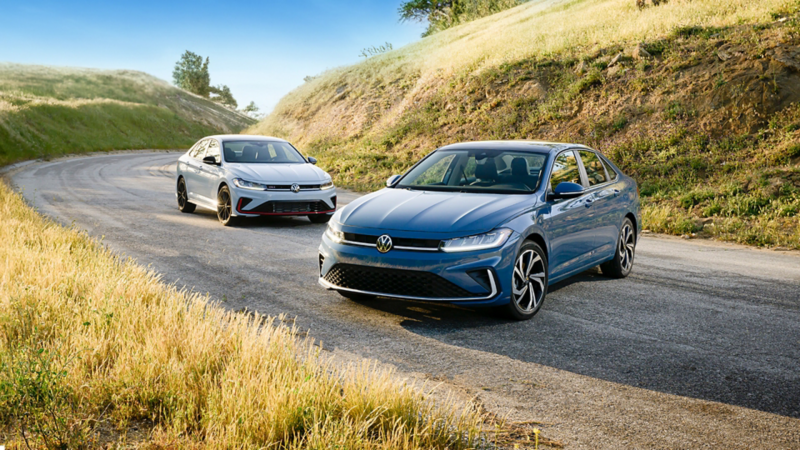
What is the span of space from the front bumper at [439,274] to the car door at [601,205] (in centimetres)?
196

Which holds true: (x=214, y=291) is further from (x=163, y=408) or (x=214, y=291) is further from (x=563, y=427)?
(x=563, y=427)

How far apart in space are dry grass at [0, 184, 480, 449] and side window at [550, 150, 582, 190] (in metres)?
3.26

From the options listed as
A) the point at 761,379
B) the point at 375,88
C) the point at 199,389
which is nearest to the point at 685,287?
the point at 761,379

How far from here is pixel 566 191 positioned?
6.52m

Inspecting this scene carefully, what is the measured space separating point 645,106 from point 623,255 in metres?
13.4

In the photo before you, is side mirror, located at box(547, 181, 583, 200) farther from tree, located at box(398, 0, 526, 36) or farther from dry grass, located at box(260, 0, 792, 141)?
tree, located at box(398, 0, 526, 36)

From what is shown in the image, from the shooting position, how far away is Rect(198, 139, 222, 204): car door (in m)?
12.6

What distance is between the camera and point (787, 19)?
20.7 meters

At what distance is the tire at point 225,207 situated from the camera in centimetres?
1212

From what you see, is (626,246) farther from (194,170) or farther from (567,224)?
(194,170)

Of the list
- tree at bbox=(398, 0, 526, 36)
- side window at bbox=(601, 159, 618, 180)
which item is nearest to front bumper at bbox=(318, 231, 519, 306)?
side window at bbox=(601, 159, 618, 180)

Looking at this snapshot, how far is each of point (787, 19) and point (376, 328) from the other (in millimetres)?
20341

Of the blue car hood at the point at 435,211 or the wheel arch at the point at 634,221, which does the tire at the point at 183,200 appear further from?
the wheel arch at the point at 634,221

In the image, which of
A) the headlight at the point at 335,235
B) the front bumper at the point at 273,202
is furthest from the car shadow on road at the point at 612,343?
the front bumper at the point at 273,202
